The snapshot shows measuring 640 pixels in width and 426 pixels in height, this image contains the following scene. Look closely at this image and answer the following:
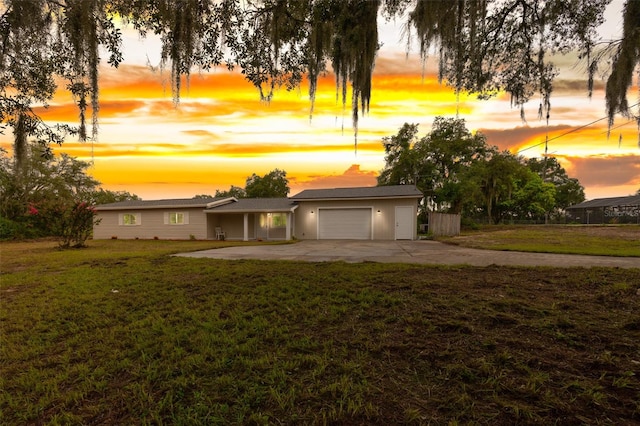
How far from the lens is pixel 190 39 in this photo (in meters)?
3.65

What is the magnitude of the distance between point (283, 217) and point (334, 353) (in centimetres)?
1584

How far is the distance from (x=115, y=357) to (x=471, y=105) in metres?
7.11

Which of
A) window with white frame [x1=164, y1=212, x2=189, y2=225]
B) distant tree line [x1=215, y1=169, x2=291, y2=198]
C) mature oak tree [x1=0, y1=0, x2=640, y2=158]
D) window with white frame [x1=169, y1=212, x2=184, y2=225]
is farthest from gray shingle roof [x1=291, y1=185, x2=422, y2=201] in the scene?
distant tree line [x1=215, y1=169, x2=291, y2=198]

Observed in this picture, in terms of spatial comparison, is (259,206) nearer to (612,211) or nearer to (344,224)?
(344,224)

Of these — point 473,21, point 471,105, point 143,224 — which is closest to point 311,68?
point 473,21

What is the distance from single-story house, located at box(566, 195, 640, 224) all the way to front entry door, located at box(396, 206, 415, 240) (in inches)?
1396

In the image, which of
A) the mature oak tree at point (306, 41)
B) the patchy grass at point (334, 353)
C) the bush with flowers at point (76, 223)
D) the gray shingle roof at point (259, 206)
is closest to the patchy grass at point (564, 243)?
the patchy grass at point (334, 353)

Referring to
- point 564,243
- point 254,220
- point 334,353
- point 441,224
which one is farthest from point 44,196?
point 564,243

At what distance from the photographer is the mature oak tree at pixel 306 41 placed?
11.8ft

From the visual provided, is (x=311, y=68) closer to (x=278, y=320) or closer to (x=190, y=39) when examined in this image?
(x=190, y=39)

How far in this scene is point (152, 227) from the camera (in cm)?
1917

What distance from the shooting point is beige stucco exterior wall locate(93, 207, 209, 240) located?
60.2 feet

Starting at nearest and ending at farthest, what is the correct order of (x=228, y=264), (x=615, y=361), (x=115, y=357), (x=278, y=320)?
1. (x=615, y=361)
2. (x=115, y=357)
3. (x=278, y=320)
4. (x=228, y=264)

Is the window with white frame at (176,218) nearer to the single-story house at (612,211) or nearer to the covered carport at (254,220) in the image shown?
the covered carport at (254,220)
